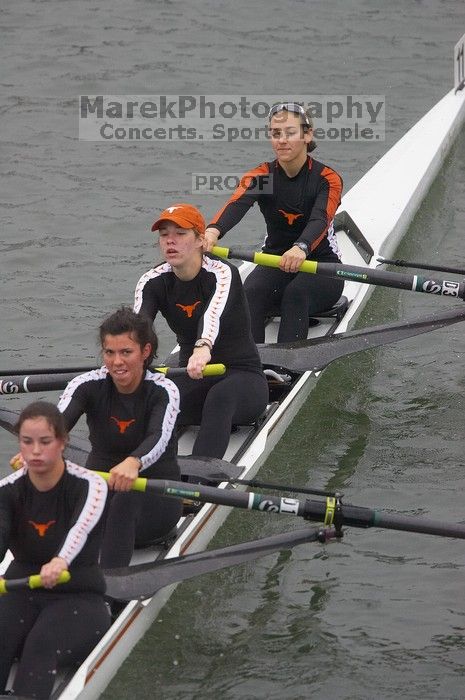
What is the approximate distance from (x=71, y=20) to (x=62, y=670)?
12.5 metres

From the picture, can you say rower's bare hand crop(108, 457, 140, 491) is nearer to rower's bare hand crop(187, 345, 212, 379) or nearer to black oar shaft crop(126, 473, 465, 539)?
black oar shaft crop(126, 473, 465, 539)

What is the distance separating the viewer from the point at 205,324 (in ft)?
21.5

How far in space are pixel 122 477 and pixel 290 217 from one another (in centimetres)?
313

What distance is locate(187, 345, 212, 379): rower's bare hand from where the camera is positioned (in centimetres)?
624

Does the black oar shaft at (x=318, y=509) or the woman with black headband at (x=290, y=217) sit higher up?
the woman with black headband at (x=290, y=217)

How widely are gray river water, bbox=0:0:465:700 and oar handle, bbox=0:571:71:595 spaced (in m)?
0.77

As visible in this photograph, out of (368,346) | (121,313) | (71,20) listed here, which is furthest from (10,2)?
(121,313)

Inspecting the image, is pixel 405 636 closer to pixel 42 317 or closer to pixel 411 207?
pixel 42 317

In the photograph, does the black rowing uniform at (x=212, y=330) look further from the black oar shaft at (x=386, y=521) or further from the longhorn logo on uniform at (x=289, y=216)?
the longhorn logo on uniform at (x=289, y=216)

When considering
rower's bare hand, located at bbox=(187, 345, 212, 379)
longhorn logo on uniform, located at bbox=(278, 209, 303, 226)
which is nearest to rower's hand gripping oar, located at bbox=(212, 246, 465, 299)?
longhorn logo on uniform, located at bbox=(278, 209, 303, 226)

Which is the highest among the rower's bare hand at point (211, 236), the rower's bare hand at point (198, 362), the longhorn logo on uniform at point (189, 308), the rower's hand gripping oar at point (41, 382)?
the rower's bare hand at point (211, 236)

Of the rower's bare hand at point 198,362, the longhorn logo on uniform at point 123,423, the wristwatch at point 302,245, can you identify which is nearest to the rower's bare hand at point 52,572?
the longhorn logo on uniform at point 123,423

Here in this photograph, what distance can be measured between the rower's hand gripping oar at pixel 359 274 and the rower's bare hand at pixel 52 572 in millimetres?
3003

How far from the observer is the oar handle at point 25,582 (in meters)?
4.82
